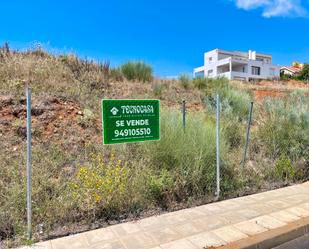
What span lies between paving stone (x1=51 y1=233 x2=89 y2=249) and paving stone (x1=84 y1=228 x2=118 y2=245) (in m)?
0.06

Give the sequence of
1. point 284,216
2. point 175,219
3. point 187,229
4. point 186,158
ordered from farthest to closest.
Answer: point 186,158
point 284,216
point 175,219
point 187,229

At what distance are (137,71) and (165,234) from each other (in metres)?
9.74

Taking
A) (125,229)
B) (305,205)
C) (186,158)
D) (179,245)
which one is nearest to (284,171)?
(305,205)

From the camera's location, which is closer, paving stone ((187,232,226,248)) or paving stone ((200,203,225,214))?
paving stone ((187,232,226,248))

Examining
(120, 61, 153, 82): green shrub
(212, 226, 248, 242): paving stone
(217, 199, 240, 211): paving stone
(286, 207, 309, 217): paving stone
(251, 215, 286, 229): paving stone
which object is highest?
(120, 61, 153, 82): green shrub

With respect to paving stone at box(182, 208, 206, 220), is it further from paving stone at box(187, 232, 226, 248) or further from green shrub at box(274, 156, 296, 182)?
→ green shrub at box(274, 156, 296, 182)

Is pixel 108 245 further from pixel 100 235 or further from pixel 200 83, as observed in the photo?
pixel 200 83

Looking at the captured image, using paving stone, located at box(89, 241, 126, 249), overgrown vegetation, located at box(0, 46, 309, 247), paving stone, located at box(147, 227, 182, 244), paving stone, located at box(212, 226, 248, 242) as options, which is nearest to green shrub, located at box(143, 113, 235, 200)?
overgrown vegetation, located at box(0, 46, 309, 247)

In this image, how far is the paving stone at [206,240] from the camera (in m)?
3.63

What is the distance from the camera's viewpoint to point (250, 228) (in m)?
4.07

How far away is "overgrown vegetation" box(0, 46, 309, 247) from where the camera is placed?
4312mm

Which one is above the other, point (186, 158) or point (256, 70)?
point (256, 70)

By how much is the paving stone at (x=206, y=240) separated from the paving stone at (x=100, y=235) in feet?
3.14

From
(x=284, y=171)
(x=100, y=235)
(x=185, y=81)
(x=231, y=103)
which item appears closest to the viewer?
(x=100, y=235)
